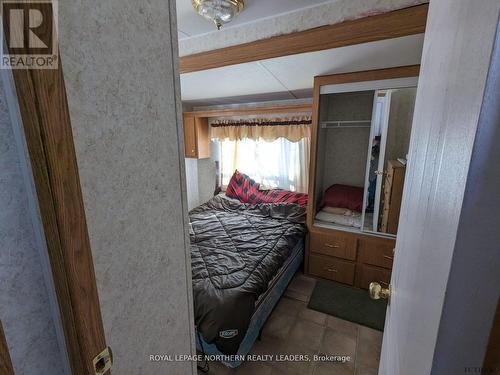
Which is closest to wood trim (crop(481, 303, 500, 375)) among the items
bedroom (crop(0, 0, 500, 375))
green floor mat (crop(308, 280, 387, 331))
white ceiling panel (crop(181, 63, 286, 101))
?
bedroom (crop(0, 0, 500, 375))

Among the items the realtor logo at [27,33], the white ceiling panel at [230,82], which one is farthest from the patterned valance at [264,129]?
the realtor logo at [27,33]

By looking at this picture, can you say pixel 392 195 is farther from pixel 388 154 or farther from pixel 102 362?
pixel 102 362

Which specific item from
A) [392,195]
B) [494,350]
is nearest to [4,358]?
[494,350]

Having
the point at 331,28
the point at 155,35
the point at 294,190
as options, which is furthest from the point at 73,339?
the point at 294,190

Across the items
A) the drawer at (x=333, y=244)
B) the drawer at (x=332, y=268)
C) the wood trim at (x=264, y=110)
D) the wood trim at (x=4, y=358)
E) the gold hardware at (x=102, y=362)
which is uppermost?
the wood trim at (x=264, y=110)

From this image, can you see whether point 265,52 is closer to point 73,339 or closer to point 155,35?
point 155,35

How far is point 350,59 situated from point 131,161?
5.98 ft

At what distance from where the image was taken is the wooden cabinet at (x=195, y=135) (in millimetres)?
3615

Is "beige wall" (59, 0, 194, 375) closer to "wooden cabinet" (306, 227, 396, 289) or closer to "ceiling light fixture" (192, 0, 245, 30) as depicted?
"ceiling light fixture" (192, 0, 245, 30)

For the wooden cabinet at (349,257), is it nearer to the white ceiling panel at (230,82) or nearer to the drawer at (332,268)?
the drawer at (332,268)

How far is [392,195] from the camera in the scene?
2.07 meters

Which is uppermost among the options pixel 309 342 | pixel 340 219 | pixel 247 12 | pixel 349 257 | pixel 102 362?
pixel 247 12

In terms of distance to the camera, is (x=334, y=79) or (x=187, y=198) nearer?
(x=187, y=198)

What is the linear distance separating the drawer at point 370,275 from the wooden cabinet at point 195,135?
106 inches
